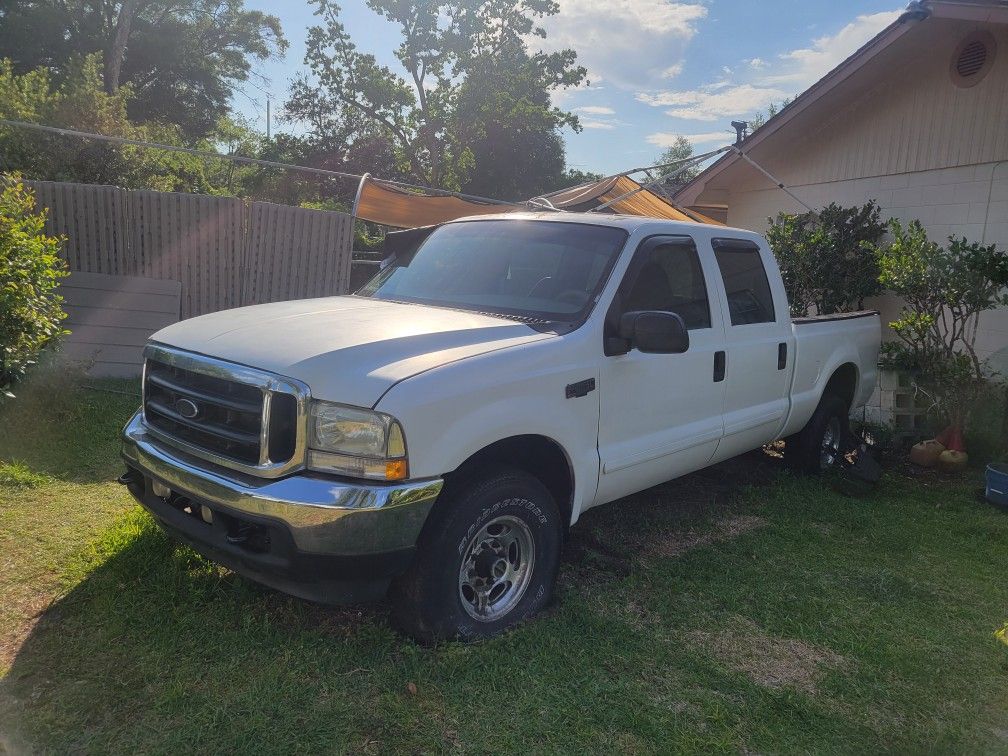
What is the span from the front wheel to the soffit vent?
7690mm

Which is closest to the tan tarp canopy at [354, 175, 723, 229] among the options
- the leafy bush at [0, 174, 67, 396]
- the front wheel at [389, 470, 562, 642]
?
the leafy bush at [0, 174, 67, 396]

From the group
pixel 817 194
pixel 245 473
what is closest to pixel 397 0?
pixel 817 194

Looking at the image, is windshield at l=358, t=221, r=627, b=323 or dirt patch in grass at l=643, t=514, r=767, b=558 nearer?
windshield at l=358, t=221, r=627, b=323

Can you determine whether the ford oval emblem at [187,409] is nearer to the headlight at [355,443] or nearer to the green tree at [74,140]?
the headlight at [355,443]

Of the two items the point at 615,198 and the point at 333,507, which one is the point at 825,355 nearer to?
the point at 333,507

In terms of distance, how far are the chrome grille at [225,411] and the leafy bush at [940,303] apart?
6343mm

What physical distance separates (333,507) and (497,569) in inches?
39.5

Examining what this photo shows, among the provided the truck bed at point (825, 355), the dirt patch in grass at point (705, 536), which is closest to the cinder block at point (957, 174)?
the truck bed at point (825, 355)

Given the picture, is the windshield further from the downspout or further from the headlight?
the downspout

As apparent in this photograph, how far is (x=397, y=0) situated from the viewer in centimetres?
3116

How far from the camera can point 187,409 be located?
3205mm

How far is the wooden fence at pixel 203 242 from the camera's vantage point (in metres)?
8.17

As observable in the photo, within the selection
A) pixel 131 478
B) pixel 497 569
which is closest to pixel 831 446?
pixel 497 569

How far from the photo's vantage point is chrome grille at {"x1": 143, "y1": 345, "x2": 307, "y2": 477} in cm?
285
